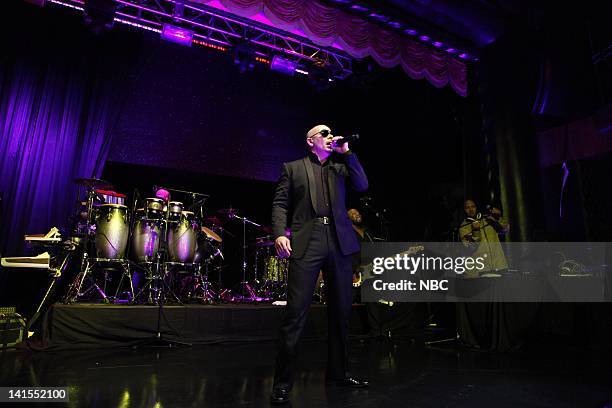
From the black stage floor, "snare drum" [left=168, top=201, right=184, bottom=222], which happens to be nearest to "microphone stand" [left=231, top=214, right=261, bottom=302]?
"snare drum" [left=168, top=201, right=184, bottom=222]

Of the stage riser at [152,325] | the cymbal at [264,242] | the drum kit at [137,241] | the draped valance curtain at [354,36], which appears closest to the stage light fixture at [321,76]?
the draped valance curtain at [354,36]

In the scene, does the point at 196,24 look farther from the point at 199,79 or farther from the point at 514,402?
the point at 514,402

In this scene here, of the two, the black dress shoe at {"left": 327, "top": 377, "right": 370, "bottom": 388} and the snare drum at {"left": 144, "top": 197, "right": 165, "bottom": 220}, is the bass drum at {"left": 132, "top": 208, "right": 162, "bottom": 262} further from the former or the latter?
the black dress shoe at {"left": 327, "top": 377, "right": 370, "bottom": 388}

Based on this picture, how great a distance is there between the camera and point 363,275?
611cm

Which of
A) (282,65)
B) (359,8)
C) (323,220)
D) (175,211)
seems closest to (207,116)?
(282,65)

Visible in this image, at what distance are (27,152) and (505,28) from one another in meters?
8.18

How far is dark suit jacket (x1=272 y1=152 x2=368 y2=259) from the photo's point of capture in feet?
8.80

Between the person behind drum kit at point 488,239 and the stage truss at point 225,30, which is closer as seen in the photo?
the person behind drum kit at point 488,239

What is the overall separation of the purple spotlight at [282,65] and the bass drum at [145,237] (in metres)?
3.79

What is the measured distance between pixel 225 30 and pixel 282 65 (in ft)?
3.97

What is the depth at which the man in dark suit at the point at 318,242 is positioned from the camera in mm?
2514

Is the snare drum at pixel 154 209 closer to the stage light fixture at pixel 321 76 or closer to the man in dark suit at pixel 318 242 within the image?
the man in dark suit at pixel 318 242

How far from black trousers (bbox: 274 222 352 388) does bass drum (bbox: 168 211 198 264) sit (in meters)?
3.53

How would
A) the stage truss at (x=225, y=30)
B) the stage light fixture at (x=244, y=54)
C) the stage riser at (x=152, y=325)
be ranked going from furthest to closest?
the stage light fixture at (x=244, y=54) < the stage truss at (x=225, y=30) < the stage riser at (x=152, y=325)
